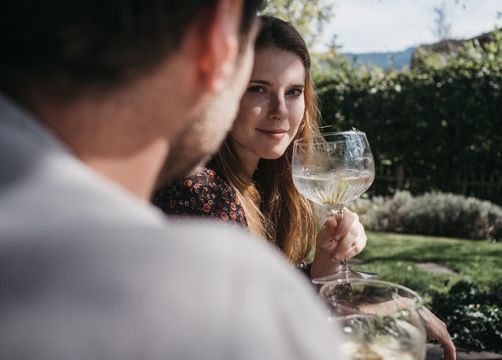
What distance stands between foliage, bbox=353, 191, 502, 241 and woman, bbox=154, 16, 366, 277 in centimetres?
686

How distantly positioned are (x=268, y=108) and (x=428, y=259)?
5.55m

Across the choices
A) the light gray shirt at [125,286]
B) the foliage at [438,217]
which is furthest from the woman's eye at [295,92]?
the foliage at [438,217]

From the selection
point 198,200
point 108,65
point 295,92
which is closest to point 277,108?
point 295,92

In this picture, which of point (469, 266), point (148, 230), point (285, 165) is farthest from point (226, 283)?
point (469, 266)

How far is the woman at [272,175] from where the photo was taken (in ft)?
8.06

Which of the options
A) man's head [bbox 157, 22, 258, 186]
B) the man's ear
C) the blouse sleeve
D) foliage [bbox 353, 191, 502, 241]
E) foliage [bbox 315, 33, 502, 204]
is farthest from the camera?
foliage [bbox 315, 33, 502, 204]

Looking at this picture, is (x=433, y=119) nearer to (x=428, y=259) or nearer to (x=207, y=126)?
(x=428, y=259)

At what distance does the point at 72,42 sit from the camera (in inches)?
26.7

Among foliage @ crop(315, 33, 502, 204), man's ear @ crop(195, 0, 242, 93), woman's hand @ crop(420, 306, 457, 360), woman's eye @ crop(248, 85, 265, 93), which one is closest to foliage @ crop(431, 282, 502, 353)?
woman's hand @ crop(420, 306, 457, 360)

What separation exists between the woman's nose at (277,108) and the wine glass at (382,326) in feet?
5.84

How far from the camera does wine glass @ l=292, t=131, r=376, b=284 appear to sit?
2.29m

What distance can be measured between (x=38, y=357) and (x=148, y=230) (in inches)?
6.1

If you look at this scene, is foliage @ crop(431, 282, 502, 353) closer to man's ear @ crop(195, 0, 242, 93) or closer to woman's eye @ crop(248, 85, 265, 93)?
woman's eye @ crop(248, 85, 265, 93)

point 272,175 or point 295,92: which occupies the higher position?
point 295,92
